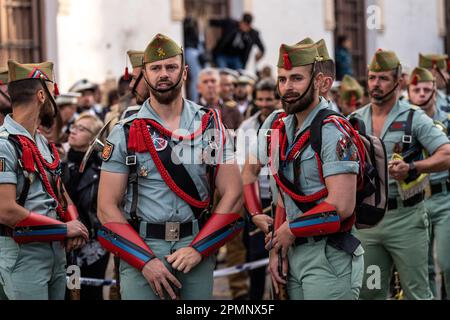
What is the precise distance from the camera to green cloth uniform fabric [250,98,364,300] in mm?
5645

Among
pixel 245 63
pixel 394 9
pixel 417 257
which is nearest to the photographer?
pixel 417 257

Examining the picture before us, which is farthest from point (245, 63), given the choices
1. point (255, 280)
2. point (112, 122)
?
point (112, 122)

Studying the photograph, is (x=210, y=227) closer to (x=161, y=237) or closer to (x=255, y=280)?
(x=161, y=237)

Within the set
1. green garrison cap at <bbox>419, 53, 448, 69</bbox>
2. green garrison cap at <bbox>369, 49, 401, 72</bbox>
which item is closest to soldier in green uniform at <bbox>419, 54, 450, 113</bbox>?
green garrison cap at <bbox>419, 53, 448, 69</bbox>

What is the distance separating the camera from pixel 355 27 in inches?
878

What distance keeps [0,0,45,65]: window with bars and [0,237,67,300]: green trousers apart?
900cm

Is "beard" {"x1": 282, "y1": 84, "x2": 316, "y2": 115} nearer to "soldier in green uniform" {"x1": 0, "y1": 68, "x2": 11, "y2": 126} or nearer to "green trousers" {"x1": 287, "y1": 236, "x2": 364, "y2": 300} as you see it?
"green trousers" {"x1": 287, "y1": 236, "x2": 364, "y2": 300}

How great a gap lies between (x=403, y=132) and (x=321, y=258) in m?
2.20

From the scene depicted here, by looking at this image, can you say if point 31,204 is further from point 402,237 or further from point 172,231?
point 402,237

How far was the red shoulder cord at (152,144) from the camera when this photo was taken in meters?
5.71

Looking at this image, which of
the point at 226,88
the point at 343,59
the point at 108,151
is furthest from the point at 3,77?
the point at 343,59

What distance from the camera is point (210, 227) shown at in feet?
18.9

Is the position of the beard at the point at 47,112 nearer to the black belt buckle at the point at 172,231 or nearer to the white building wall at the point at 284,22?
the black belt buckle at the point at 172,231
